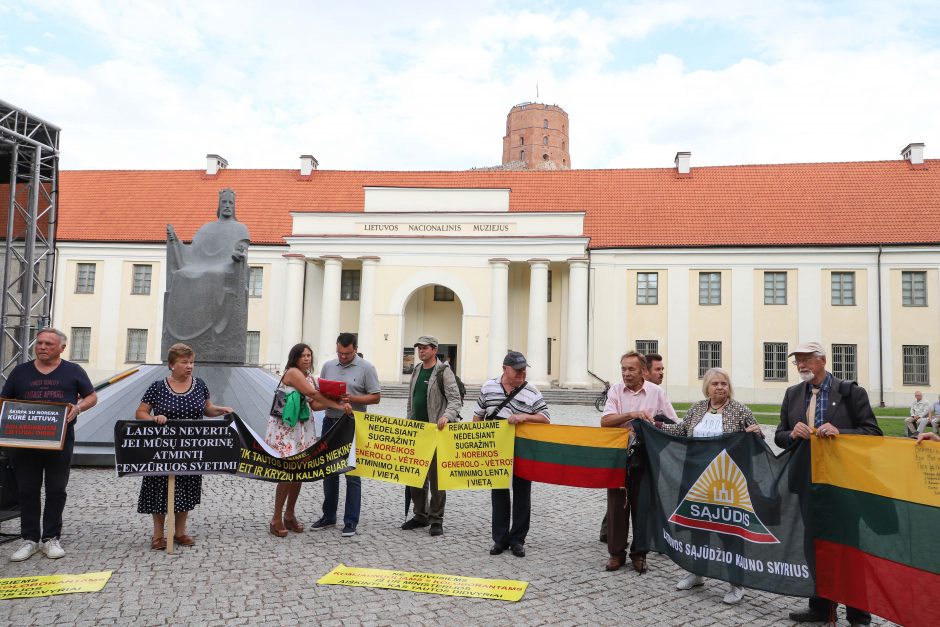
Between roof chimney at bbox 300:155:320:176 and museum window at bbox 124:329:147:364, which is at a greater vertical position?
roof chimney at bbox 300:155:320:176

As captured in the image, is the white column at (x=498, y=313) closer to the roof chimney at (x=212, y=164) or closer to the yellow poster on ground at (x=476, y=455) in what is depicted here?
the roof chimney at (x=212, y=164)

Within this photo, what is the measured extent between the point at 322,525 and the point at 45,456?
2507 millimetres

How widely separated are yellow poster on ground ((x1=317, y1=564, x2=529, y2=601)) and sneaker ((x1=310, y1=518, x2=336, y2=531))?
1.38 m

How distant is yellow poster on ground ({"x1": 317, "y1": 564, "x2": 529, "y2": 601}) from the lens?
16.4ft

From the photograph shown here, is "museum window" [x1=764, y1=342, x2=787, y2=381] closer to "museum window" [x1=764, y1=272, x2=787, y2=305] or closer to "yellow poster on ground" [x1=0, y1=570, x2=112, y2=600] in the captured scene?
"museum window" [x1=764, y1=272, x2=787, y2=305]

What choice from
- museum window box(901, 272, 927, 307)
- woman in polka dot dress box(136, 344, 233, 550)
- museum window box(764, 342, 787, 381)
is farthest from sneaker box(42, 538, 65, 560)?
museum window box(901, 272, 927, 307)

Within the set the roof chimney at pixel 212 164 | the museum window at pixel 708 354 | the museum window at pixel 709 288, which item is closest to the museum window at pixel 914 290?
the museum window at pixel 709 288

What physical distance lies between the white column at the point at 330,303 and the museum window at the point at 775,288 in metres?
18.4

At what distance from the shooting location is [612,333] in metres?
30.2

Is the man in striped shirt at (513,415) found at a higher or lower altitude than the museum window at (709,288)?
lower

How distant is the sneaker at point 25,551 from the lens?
17.8 ft

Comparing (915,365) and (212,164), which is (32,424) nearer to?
(915,365)

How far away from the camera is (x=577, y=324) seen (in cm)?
2852

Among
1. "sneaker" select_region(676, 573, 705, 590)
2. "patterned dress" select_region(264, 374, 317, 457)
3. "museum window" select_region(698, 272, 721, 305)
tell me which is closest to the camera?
"sneaker" select_region(676, 573, 705, 590)
